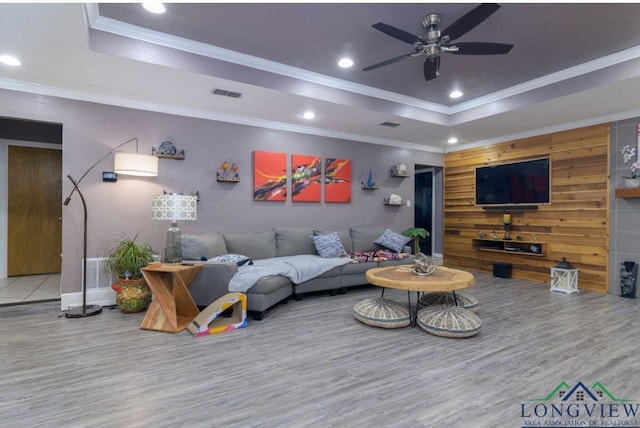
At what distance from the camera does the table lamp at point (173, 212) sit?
3.45m

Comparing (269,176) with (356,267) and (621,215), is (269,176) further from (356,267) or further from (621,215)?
(621,215)

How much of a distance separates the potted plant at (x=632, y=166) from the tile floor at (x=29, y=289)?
760 centimetres

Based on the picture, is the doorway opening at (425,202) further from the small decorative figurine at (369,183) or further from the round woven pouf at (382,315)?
the round woven pouf at (382,315)

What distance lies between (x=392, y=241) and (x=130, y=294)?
12.1 ft

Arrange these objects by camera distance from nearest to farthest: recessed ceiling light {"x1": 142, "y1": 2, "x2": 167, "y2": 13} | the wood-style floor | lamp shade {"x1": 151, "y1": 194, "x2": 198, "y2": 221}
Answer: the wood-style floor < recessed ceiling light {"x1": 142, "y1": 2, "x2": 167, "y2": 13} < lamp shade {"x1": 151, "y1": 194, "x2": 198, "y2": 221}

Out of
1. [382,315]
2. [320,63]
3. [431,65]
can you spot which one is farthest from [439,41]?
[382,315]

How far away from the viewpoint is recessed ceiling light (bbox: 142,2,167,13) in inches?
106

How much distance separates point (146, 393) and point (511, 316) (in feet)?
11.6

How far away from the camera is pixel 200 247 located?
13.2 ft

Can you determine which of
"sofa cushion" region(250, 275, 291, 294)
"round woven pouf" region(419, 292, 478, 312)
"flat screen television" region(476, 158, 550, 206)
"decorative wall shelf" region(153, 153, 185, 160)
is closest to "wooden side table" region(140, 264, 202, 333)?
"sofa cushion" region(250, 275, 291, 294)

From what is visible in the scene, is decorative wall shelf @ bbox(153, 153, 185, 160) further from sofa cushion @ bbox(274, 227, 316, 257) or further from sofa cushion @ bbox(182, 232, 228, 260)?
sofa cushion @ bbox(274, 227, 316, 257)

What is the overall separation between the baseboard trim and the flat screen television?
20.3 feet

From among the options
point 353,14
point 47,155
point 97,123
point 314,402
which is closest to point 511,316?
point 314,402

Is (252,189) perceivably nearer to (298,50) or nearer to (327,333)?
(298,50)
